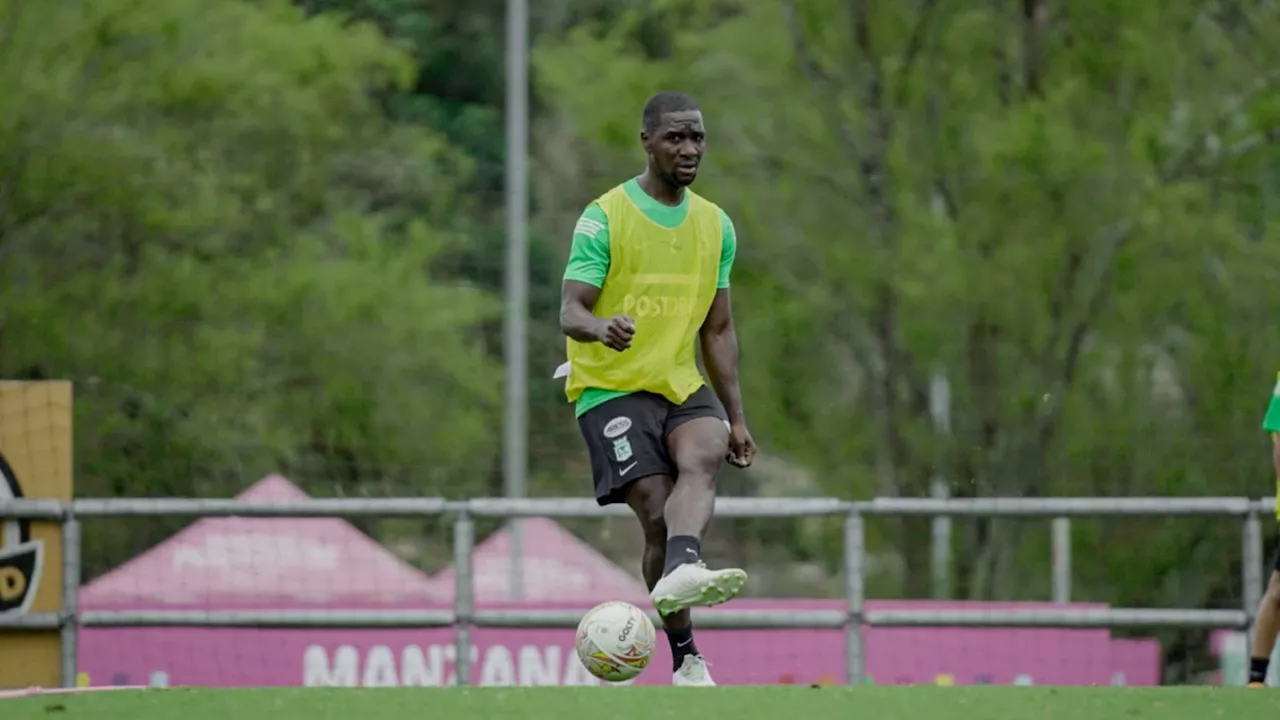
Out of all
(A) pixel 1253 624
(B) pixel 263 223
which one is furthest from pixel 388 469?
(A) pixel 1253 624

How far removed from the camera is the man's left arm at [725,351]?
28.5 ft

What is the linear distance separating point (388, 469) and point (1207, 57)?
7.59m

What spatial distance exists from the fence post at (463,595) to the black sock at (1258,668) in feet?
11.9

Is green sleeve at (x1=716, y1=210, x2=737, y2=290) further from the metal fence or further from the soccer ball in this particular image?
the metal fence

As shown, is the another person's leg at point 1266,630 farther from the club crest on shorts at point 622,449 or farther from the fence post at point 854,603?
the club crest on shorts at point 622,449

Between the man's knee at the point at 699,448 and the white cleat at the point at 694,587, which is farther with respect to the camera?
the man's knee at the point at 699,448

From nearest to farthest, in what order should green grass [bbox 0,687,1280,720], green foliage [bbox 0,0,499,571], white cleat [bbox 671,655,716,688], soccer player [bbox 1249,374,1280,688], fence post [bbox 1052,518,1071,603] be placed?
green grass [bbox 0,687,1280,720] < white cleat [bbox 671,655,716,688] < soccer player [bbox 1249,374,1280,688] < fence post [bbox 1052,518,1071,603] < green foliage [bbox 0,0,499,571]

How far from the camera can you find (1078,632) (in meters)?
13.0

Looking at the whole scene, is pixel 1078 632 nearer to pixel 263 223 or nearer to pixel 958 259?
pixel 958 259

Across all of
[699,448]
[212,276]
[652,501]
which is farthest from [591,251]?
[212,276]

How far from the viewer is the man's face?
27.3 ft

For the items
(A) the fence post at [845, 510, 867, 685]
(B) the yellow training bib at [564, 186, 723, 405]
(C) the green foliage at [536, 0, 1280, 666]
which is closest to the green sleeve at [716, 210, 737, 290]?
(B) the yellow training bib at [564, 186, 723, 405]

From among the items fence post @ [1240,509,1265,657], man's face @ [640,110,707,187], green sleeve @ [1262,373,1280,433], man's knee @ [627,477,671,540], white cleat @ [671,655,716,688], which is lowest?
white cleat @ [671,655,716,688]

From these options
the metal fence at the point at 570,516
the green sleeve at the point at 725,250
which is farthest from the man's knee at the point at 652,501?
the metal fence at the point at 570,516
